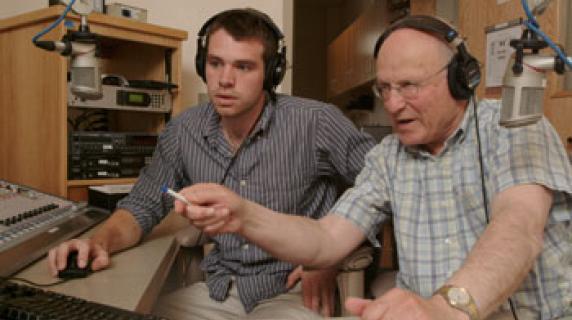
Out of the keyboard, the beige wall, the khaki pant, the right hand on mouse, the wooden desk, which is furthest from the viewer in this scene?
the beige wall

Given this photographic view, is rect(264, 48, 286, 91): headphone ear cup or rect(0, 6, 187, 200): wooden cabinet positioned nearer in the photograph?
rect(264, 48, 286, 91): headphone ear cup

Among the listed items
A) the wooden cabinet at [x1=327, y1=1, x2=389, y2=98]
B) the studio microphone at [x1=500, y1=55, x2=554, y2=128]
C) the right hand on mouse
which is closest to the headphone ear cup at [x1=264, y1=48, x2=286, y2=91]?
the right hand on mouse

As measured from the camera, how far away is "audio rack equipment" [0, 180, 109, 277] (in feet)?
2.93

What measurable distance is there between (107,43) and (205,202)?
51.7 inches

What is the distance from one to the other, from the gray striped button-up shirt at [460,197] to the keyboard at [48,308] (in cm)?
61

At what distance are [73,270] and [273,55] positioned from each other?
0.75 metres

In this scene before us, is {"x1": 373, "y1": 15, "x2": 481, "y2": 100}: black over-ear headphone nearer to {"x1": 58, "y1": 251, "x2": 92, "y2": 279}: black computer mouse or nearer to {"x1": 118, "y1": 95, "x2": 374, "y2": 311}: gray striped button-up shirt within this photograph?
{"x1": 118, "y1": 95, "x2": 374, "y2": 311}: gray striped button-up shirt

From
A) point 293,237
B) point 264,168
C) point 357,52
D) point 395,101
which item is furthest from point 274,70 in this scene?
point 357,52

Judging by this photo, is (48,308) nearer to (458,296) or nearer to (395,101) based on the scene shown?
(458,296)

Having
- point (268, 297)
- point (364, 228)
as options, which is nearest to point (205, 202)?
point (364, 228)

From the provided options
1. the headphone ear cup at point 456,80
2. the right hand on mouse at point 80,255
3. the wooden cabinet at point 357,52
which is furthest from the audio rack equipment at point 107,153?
the wooden cabinet at point 357,52

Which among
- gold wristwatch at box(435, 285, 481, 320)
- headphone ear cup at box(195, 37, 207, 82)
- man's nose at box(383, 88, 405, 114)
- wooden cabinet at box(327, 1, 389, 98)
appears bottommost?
gold wristwatch at box(435, 285, 481, 320)

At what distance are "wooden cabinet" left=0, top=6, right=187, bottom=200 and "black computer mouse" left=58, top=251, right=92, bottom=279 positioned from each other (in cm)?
69

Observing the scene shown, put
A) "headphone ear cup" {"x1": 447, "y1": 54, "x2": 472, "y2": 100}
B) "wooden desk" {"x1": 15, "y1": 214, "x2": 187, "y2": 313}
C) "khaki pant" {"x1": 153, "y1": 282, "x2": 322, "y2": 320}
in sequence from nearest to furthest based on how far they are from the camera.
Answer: "wooden desk" {"x1": 15, "y1": 214, "x2": 187, "y2": 313}
"headphone ear cup" {"x1": 447, "y1": 54, "x2": 472, "y2": 100}
"khaki pant" {"x1": 153, "y1": 282, "x2": 322, "y2": 320}
